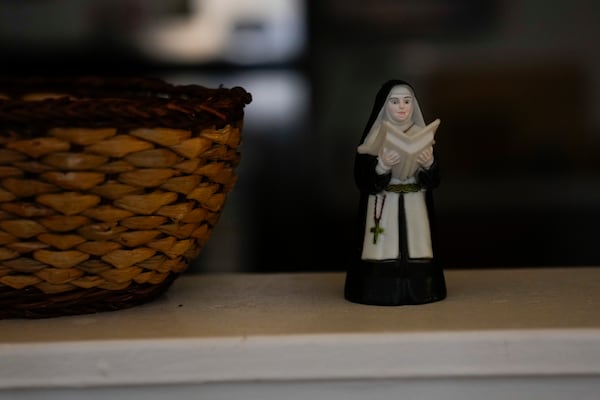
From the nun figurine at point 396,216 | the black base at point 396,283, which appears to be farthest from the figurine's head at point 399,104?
the black base at point 396,283

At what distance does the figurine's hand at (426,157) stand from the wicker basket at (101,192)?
5.9 inches

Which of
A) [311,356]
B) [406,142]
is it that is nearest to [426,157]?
[406,142]

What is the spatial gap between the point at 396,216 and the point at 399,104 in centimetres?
9

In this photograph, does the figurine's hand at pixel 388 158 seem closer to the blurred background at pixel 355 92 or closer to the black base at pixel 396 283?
the black base at pixel 396 283

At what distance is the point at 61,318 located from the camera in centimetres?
68

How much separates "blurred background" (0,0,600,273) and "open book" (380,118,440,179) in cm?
45

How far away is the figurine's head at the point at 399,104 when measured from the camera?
2.27 ft

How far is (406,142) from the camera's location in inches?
26.8

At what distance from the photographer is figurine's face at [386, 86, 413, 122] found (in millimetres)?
693

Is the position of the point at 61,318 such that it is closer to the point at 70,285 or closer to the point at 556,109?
the point at 70,285

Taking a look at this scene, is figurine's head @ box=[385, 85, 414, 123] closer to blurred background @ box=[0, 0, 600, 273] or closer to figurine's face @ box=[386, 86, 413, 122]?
figurine's face @ box=[386, 86, 413, 122]

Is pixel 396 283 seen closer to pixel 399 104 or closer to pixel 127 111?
pixel 399 104

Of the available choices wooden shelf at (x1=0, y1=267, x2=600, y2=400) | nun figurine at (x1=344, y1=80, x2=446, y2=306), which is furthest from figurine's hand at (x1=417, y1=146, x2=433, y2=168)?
wooden shelf at (x1=0, y1=267, x2=600, y2=400)

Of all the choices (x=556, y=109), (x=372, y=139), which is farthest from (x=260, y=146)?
(x=372, y=139)
